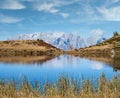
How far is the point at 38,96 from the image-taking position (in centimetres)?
2645

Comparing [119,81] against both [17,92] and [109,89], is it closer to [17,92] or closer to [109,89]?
[109,89]

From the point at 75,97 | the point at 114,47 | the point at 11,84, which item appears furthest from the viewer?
the point at 114,47

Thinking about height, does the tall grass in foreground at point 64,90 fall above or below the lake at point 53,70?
above

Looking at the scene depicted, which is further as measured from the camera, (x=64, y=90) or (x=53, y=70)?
(x=53, y=70)

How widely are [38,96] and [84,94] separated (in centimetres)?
447

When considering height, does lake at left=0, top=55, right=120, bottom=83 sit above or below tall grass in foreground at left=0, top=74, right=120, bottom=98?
below

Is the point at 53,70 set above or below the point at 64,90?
below

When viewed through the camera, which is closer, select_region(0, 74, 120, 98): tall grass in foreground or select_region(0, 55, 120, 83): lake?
select_region(0, 74, 120, 98): tall grass in foreground

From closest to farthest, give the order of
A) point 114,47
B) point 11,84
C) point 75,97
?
point 75,97 < point 11,84 < point 114,47

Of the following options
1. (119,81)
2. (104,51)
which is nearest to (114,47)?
(104,51)

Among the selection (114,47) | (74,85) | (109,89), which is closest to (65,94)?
(74,85)

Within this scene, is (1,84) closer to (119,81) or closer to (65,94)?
(65,94)

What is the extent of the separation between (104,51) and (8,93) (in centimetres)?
17657

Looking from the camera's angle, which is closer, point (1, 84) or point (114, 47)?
point (1, 84)
